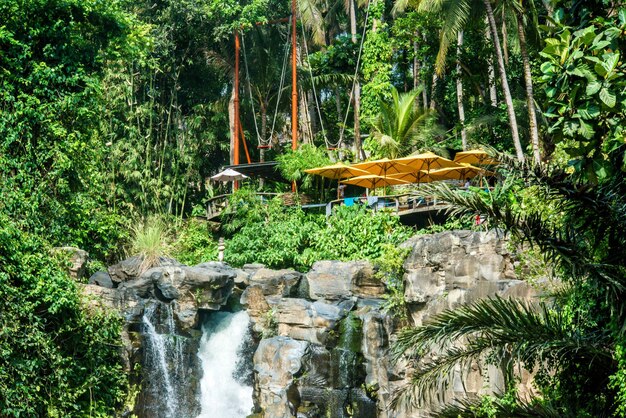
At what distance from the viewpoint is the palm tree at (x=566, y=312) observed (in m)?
8.59

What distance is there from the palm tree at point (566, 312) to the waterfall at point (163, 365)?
35.7ft

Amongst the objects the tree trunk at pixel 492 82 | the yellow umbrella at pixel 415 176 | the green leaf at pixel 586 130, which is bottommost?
the green leaf at pixel 586 130

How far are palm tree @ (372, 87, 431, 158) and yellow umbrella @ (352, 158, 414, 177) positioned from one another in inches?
142

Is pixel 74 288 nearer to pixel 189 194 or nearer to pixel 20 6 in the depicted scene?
pixel 20 6

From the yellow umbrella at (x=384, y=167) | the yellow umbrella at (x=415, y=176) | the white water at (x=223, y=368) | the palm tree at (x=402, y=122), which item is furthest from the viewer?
the palm tree at (x=402, y=122)

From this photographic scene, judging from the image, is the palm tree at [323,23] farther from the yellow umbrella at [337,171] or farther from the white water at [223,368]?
the white water at [223,368]

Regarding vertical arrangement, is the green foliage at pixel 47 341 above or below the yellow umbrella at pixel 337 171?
below

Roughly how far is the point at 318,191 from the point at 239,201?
2.81m

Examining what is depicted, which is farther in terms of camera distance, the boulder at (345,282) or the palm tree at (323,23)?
the palm tree at (323,23)

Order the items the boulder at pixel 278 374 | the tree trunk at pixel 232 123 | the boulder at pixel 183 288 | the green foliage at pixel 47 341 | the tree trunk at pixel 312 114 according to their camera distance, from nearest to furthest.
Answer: the green foliage at pixel 47 341
the boulder at pixel 278 374
the boulder at pixel 183 288
the tree trunk at pixel 232 123
the tree trunk at pixel 312 114

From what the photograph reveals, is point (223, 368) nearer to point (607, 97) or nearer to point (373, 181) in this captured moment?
point (373, 181)

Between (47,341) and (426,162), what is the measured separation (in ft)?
38.0

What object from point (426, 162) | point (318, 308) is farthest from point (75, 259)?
point (426, 162)

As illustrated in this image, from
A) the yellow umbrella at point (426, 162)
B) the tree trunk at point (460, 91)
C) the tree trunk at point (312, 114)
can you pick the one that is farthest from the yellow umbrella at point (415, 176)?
the tree trunk at point (312, 114)
